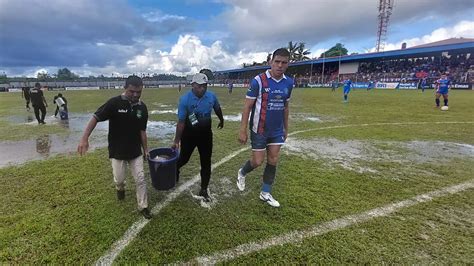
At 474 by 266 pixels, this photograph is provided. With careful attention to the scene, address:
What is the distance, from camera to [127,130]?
132 inches

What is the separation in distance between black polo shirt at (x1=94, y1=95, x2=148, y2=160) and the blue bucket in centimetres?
27

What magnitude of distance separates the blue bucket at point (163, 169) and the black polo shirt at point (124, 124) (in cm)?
27

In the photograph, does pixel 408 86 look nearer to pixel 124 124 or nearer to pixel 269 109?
pixel 269 109

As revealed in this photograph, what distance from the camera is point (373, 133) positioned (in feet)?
27.8

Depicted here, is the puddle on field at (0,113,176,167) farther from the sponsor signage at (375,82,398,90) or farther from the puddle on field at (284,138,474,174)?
the sponsor signage at (375,82,398,90)

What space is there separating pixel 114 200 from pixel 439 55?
53354 mm

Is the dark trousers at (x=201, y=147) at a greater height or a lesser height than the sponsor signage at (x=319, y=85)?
lesser

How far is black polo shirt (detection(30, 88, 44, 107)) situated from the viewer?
1033cm

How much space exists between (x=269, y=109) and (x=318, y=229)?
64.0 inches

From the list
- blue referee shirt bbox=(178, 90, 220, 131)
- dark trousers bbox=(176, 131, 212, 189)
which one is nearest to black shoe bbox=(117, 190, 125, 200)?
dark trousers bbox=(176, 131, 212, 189)

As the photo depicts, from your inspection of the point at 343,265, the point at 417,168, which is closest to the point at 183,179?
the point at 343,265

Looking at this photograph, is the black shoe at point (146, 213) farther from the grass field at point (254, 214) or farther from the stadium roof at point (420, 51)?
the stadium roof at point (420, 51)

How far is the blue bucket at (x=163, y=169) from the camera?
11.5ft

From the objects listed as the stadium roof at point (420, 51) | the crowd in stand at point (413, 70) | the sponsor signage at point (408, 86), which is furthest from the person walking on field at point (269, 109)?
the stadium roof at point (420, 51)
